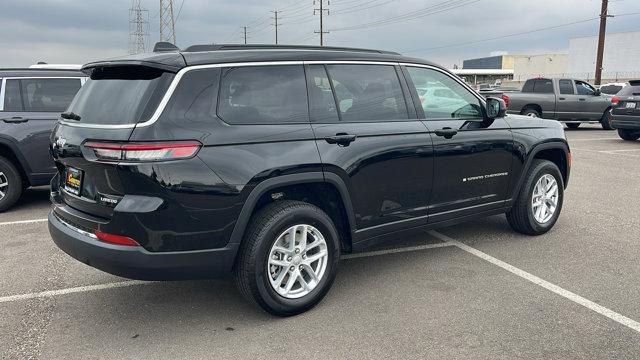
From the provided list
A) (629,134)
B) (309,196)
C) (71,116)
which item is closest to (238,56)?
(309,196)

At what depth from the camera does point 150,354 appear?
316 centimetres

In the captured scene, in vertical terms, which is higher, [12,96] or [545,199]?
[12,96]

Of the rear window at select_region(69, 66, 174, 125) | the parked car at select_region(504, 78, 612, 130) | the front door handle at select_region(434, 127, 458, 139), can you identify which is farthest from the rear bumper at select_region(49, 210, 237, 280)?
the parked car at select_region(504, 78, 612, 130)

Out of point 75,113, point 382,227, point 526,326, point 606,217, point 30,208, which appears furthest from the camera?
point 30,208

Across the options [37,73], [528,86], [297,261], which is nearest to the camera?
[297,261]

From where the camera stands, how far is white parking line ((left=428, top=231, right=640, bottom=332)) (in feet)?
11.5

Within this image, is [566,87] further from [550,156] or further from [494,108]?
[494,108]

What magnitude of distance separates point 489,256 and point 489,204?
1.60ft

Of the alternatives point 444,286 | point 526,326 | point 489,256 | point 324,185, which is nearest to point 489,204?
point 489,256

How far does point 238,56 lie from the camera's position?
137 inches

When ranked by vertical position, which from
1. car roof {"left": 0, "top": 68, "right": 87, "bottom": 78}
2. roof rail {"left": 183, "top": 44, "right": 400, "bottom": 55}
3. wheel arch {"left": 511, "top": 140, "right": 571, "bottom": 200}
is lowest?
wheel arch {"left": 511, "top": 140, "right": 571, "bottom": 200}

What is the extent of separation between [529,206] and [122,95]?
157 inches

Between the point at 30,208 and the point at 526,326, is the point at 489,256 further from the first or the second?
the point at 30,208

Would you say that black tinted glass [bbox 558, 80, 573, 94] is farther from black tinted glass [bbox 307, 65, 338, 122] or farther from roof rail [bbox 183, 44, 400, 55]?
black tinted glass [bbox 307, 65, 338, 122]
